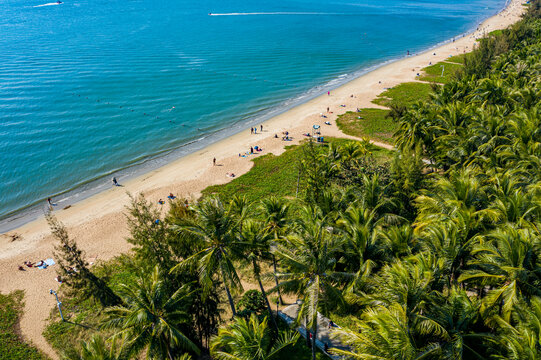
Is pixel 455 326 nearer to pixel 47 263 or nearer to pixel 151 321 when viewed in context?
pixel 151 321

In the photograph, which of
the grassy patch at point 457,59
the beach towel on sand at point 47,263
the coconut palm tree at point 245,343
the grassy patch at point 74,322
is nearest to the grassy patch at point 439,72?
the grassy patch at point 457,59

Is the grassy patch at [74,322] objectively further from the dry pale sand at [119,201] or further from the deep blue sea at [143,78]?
the deep blue sea at [143,78]

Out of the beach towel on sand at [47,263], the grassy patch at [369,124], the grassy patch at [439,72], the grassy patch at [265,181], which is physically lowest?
the beach towel on sand at [47,263]

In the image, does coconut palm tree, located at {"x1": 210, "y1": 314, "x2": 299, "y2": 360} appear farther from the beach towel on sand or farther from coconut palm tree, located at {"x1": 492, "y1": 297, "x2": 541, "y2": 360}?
the beach towel on sand

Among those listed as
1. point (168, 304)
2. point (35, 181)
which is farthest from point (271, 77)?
point (168, 304)

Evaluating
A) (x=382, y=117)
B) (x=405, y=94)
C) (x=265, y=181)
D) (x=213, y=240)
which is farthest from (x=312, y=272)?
(x=405, y=94)
